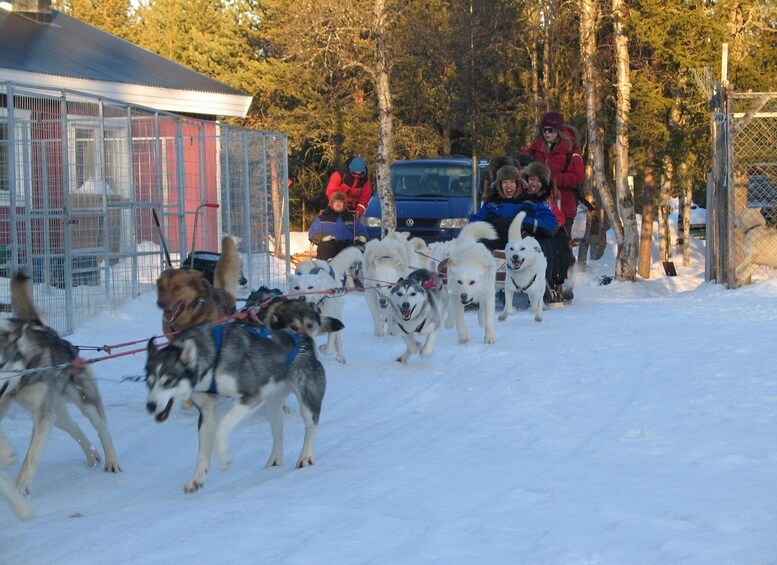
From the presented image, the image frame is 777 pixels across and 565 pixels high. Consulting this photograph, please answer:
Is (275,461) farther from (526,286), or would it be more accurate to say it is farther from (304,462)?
(526,286)

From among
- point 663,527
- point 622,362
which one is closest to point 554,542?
point 663,527

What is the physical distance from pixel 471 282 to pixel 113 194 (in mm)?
3616

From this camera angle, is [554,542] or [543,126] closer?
[554,542]

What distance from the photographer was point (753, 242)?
13008 millimetres

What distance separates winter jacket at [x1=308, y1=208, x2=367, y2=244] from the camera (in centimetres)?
1498

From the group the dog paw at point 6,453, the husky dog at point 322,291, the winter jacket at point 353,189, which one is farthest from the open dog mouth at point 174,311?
the winter jacket at point 353,189

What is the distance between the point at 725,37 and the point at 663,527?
615 inches

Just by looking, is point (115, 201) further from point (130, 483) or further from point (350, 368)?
point (130, 483)

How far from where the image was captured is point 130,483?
4887mm

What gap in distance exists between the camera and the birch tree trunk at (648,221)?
69.1 feet

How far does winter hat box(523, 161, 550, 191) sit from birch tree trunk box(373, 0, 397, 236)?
4.19 meters

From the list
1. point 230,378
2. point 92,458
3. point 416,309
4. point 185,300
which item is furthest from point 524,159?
point 230,378

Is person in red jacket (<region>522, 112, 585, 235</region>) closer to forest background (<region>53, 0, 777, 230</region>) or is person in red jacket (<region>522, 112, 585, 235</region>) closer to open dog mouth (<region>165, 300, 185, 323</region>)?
forest background (<region>53, 0, 777, 230</region>)

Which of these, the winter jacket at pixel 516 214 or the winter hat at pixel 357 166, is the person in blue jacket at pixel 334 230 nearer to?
the winter hat at pixel 357 166
